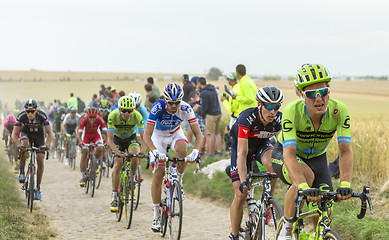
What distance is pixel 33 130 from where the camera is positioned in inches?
457

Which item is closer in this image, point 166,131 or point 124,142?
point 166,131

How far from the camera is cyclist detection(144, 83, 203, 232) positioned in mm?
7824

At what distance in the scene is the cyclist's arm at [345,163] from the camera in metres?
4.62

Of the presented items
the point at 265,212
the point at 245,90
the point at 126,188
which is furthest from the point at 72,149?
the point at 265,212

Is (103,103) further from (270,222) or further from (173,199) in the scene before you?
(270,222)

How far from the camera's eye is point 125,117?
10.4 meters

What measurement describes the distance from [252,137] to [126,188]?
363cm

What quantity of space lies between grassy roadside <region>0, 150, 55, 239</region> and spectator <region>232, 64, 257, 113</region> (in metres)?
4.86

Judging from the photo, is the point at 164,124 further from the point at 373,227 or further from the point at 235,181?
the point at 373,227

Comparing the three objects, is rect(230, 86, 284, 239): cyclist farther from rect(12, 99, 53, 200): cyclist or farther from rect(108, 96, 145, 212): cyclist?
rect(12, 99, 53, 200): cyclist

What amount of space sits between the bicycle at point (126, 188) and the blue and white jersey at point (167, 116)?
0.96 metres

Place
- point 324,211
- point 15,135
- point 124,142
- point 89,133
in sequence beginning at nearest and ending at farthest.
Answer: point 324,211 < point 124,142 < point 15,135 < point 89,133

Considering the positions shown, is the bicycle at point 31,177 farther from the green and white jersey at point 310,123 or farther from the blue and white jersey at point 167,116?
the green and white jersey at point 310,123

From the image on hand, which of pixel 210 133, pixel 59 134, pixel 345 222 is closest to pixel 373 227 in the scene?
pixel 345 222
